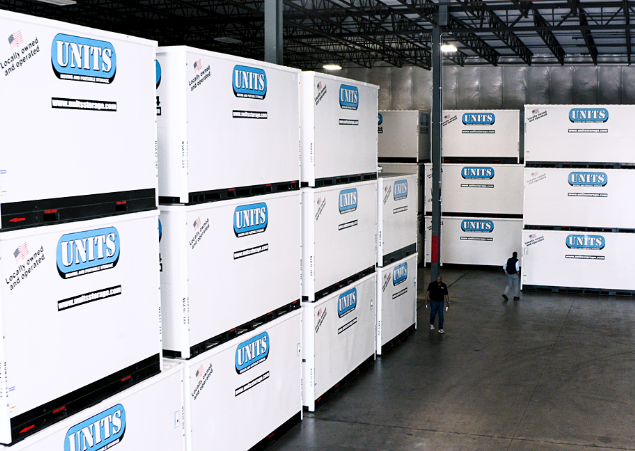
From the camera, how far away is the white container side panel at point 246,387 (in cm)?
639

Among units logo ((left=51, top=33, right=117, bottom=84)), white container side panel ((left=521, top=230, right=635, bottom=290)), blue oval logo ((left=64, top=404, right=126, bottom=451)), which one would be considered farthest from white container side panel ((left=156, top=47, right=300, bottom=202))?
white container side panel ((left=521, top=230, right=635, bottom=290))

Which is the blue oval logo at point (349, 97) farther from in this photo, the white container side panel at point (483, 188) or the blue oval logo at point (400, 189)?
the white container side panel at point (483, 188)

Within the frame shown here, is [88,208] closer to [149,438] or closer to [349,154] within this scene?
[149,438]

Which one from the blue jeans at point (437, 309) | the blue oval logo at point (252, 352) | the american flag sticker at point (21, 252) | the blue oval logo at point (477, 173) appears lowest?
the blue jeans at point (437, 309)

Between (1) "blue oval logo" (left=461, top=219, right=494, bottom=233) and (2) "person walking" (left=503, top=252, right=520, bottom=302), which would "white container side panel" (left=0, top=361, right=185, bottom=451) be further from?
(1) "blue oval logo" (left=461, top=219, right=494, bottom=233)

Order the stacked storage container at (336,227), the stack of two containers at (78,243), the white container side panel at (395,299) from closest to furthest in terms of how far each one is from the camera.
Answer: the stack of two containers at (78,243) < the stacked storage container at (336,227) < the white container side panel at (395,299)

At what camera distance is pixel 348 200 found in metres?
9.72

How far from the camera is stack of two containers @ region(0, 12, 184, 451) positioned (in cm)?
434

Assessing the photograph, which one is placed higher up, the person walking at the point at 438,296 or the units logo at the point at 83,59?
the units logo at the point at 83,59

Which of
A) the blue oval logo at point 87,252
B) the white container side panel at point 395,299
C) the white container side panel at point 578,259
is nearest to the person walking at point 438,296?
the white container side panel at point 395,299

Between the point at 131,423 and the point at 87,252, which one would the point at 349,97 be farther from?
the point at 131,423

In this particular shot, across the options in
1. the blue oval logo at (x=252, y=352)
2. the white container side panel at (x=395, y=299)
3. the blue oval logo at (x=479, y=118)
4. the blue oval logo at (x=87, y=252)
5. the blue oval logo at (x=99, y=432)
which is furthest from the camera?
the blue oval logo at (x=479, y=118)

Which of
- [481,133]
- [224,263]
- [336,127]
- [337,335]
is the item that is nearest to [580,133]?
[481,133]

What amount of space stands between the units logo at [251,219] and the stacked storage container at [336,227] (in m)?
1.27
